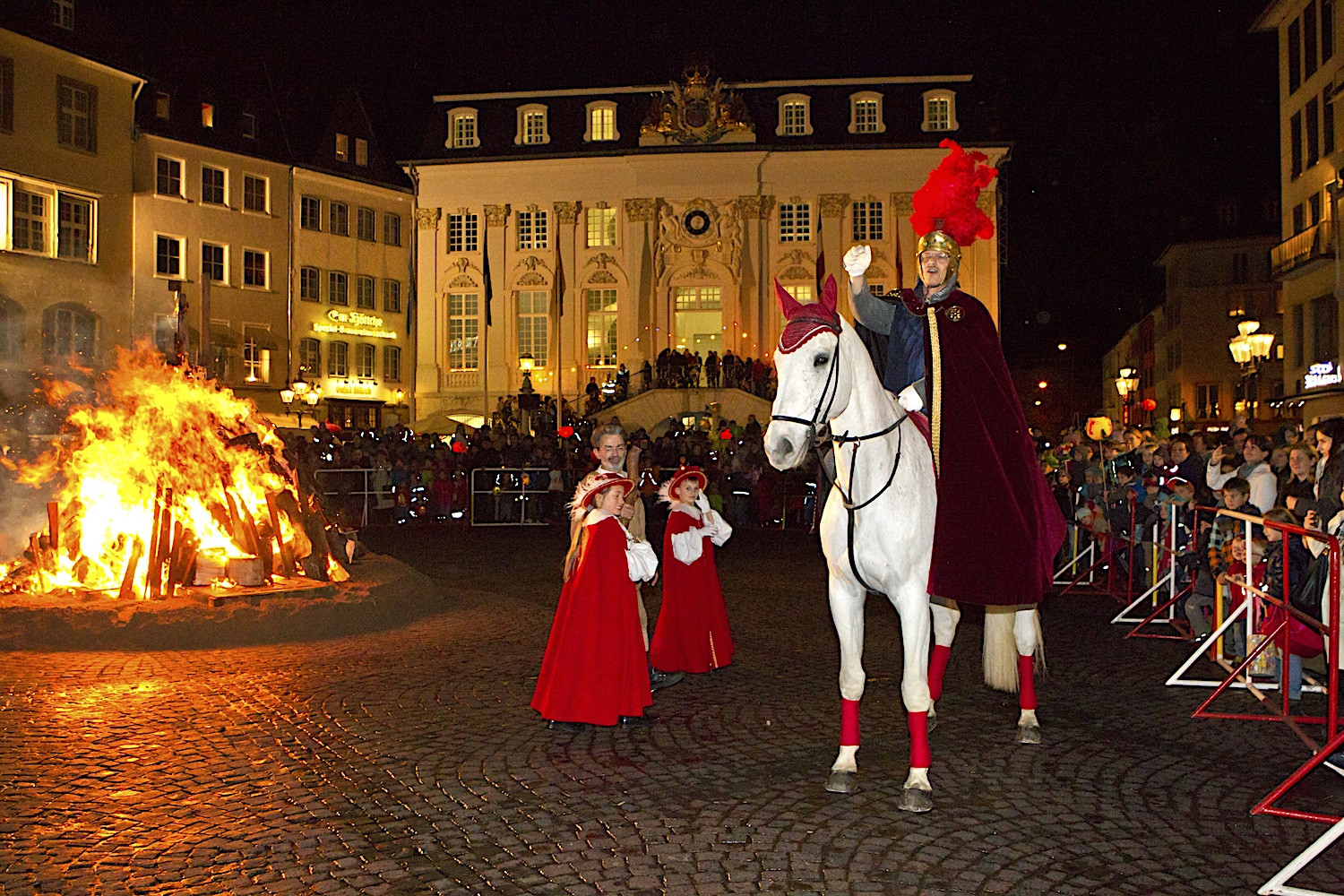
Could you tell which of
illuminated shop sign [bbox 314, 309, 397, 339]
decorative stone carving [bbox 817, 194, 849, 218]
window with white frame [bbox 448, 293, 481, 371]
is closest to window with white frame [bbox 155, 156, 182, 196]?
illuminated shop sign [bbox 314, 309, 397, 339]

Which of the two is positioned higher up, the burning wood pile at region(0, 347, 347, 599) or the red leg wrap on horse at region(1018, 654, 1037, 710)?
the burning wood pile at region(0, 347, 347, 599)

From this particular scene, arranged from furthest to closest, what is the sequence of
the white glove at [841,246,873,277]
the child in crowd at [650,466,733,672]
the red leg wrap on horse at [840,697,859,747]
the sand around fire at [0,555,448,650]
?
the sand around fire at [0,555,448,650], the child in crowd at [650,466,733,672], the red leg wrap on horse at [840,697,859,747], the white glove at [841,246,873,277]

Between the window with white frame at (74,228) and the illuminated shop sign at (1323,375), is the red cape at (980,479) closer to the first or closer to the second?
the illuminated shop sign at (1323,375)

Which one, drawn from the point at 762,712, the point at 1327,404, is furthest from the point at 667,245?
the point at 762,712

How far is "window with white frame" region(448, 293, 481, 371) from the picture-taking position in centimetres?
4747

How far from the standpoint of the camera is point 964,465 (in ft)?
19.9

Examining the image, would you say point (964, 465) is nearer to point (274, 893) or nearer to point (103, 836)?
point (274, 893)

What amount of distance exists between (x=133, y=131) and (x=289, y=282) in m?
7.83

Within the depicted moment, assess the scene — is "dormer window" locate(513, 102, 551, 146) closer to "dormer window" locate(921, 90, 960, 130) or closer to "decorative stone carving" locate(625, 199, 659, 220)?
"decorative stone carving" locate(625, 199, 659, 220)

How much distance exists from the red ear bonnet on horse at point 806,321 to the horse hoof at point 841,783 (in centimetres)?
232

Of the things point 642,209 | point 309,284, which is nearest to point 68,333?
point 309,284

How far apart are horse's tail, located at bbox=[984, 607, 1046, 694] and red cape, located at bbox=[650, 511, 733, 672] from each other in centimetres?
238

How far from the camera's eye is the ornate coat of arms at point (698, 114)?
44.2 metres

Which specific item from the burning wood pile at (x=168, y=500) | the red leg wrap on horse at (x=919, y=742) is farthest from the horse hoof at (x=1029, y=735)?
the burning wood pile at (x=168, y=500)
